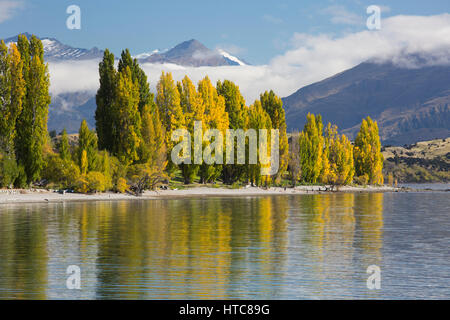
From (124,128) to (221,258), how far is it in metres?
61.1

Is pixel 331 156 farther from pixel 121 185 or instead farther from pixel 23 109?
pixel 23 109

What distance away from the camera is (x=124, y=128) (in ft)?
280

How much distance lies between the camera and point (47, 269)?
76.6 ft

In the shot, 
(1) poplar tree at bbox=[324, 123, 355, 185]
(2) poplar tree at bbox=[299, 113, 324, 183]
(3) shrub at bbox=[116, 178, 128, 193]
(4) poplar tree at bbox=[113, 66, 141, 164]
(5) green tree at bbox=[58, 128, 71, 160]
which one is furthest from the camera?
(1) poplar tree at bbox=[324, 123, 355, 185]

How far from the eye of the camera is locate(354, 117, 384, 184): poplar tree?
479ft

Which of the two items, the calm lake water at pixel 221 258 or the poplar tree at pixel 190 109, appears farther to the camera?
the poplar tree at pixel 190 109

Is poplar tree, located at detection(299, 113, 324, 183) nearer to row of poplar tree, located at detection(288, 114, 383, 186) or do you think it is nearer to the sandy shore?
row of poplar tree, located at detection(288, 114, 383, 186)

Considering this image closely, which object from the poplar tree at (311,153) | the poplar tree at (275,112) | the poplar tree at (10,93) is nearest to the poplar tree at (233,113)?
the poplar tree at (275,112)

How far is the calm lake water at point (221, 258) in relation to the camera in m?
19.6

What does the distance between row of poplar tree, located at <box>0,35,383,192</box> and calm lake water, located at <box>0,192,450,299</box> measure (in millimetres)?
30031

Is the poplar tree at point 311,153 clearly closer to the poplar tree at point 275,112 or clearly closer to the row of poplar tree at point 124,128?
the row of poplar tree at point 124,128

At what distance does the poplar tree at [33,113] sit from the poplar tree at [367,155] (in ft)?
295

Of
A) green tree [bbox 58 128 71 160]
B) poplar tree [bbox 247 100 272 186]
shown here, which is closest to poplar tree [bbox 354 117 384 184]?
poplar tree [bbox 247 100 272 186]
